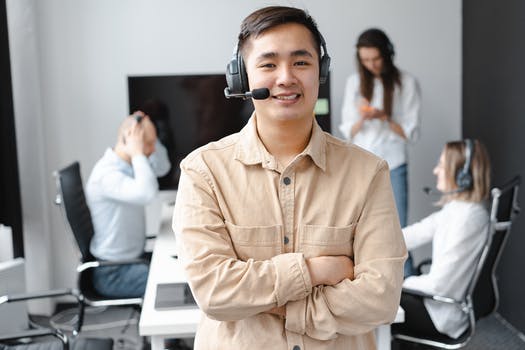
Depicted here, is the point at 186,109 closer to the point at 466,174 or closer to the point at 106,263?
the point at 106,263

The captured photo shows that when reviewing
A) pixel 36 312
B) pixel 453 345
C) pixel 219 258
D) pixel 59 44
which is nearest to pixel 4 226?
pixel 36 312

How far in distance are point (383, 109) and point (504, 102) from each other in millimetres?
729

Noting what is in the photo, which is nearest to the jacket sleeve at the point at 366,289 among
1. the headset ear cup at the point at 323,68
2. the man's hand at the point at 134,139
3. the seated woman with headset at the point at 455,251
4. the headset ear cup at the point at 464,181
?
the headset ear cup at the point at 323,68

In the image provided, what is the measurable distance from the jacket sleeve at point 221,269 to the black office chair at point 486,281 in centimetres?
142

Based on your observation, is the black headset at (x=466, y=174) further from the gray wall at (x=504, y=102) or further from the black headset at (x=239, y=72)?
the black headset at (x=239, y=72)

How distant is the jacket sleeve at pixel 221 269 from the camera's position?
4.74ft

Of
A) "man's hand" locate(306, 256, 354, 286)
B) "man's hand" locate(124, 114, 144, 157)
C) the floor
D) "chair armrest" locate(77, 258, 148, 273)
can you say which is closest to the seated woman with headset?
the floor

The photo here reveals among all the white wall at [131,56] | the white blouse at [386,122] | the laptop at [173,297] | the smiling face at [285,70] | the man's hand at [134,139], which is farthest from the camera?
the white wall at [131,56]

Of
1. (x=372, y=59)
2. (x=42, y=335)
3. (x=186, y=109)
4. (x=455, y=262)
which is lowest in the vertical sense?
(x=42, y=335)

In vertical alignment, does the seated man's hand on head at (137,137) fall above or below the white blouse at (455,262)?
above

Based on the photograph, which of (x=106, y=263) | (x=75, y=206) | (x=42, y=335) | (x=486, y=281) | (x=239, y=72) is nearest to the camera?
(x=239, y=72)

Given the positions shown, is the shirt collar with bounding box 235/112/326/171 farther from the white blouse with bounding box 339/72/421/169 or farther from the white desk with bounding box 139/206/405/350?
the white blouse with bounding box 339/72/421/169

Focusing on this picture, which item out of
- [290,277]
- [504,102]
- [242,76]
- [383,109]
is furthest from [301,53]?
[383,109]

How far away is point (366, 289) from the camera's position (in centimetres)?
148
